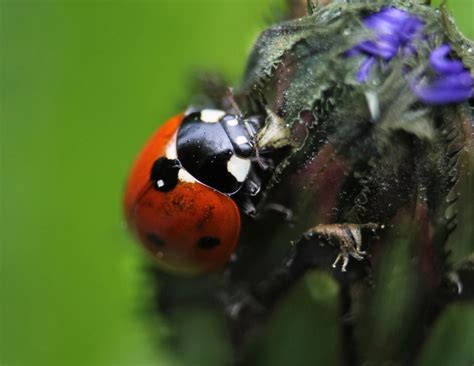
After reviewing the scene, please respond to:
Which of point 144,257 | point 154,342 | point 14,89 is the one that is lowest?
point 154,342

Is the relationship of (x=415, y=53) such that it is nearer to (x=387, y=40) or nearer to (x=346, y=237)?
(x=387, y=40)

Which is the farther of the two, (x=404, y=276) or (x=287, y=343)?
(x=287, y=343)

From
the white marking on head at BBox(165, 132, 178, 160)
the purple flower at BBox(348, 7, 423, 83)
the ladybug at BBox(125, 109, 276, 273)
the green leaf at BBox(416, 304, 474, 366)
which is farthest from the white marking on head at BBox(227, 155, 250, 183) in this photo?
the green leaf at BBox(416, 304, 474, 366)

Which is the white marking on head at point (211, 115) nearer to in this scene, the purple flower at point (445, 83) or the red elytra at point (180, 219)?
the red elytra at point (180, 219)

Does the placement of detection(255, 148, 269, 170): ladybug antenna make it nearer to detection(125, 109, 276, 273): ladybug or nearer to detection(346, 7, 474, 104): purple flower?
detection(125, 109, 276, 273): ladybug

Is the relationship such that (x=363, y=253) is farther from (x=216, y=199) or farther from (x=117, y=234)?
(x=117, y=234)

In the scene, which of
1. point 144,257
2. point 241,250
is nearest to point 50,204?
point 144,257
